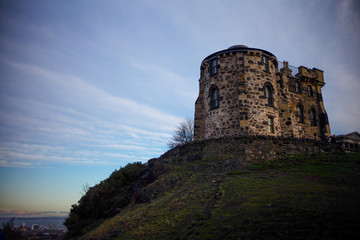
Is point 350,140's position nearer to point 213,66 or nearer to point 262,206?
point 213,66

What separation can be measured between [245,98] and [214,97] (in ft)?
10.3

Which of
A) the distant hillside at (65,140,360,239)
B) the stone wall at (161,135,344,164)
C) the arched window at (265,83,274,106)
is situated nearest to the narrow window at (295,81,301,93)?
the arched window at (265,83,274,106)

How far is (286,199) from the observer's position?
24.3 ft

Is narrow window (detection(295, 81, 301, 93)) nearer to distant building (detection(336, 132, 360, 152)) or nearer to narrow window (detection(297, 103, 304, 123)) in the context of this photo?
narrow window (detection(297, 103, 304, 123))

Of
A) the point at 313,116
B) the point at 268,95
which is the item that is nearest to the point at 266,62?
the point at 268,95

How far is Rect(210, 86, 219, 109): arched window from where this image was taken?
20792mm

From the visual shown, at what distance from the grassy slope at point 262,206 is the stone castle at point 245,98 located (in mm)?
5429

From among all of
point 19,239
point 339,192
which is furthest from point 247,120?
point 19,239

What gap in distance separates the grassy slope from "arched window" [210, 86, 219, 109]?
7879 mm

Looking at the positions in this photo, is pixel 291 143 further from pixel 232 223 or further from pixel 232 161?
pixel 232 223

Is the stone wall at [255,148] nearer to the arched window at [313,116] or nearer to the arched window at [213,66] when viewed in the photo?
the arched window at [213,66]

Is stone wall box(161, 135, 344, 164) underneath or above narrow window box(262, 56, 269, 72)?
underneath

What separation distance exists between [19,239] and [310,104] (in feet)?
129

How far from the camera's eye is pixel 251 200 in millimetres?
8148
